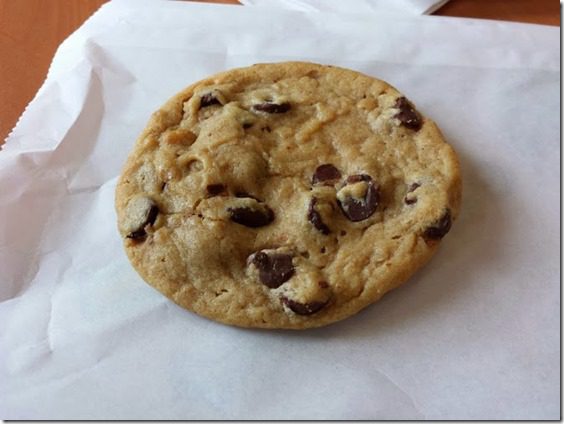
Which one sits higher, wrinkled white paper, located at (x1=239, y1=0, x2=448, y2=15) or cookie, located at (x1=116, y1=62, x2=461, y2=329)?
wrinkled white paper, located at (x1=239, y1=0, x2=448, y2=15)

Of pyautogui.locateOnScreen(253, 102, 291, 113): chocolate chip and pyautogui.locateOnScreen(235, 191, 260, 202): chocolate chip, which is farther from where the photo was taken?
pyautogui.locateOnScreen(253, 102, 291, 113): chocolate chip

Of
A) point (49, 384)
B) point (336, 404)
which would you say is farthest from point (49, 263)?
point (336, 404)

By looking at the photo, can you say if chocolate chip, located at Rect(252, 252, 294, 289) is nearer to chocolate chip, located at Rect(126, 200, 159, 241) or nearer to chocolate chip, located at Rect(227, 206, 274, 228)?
A: chocolate chip, located at Rect(227, 206, 274, 228)

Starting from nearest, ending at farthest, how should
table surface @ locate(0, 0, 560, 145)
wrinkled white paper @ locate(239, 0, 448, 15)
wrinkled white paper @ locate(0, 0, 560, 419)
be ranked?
wrinkled white paper @ locate(0, 0, 560, 419) < table surface @ locate(0, 0, 560, 145) < wrinkled white paper @ locate(239, 0, 448, 15)

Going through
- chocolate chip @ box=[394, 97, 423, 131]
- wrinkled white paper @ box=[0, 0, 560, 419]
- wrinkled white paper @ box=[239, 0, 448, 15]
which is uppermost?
wrinkled white paper @ box=[239, 0, 448, 15]

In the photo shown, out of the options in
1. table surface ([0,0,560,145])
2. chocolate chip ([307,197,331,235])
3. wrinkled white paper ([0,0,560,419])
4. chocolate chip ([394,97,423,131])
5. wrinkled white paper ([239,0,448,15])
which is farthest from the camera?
wrinkled white paper ([239,0,448,15])

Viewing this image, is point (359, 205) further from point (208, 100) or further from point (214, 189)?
point (208, 100)

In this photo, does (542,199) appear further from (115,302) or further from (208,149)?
(115,302)

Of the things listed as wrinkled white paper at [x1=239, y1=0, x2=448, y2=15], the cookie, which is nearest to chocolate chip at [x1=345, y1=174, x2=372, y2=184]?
the cookie
